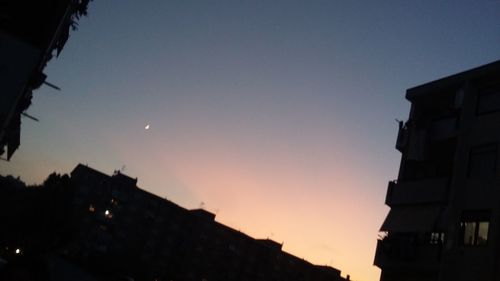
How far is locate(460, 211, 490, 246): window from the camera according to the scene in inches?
825

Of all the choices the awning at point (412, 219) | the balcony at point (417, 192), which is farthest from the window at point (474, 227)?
the balcony at point (417, 192)

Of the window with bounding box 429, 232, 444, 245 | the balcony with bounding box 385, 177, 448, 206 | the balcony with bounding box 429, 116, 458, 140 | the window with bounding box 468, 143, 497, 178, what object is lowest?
the window with bounding box 429, 232, 444, 245

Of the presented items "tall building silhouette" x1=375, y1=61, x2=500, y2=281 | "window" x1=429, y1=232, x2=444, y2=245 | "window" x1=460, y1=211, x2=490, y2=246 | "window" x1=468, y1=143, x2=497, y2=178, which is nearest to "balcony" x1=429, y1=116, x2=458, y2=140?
"tall building silhouette" x1=375, y1=61, x2=500, y2=281

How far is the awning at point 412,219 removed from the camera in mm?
23316

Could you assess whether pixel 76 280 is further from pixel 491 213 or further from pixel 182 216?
pixel 491 213

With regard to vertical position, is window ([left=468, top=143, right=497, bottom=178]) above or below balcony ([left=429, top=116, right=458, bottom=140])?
below

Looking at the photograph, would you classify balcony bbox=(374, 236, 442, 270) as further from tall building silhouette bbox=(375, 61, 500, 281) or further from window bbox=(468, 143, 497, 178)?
window bbox=(468, 143, 497, 178)

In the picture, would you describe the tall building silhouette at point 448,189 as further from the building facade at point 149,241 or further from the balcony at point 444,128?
the building facade at point 149,241

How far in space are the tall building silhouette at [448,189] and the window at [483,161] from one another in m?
0.05

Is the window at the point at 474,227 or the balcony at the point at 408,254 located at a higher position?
the window at the point at 474,227

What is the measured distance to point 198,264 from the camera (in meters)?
78.2

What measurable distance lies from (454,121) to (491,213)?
5.97 metres

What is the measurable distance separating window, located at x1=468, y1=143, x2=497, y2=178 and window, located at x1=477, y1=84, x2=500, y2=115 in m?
2.11

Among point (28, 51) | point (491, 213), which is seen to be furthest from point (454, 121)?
point (28, 51)
